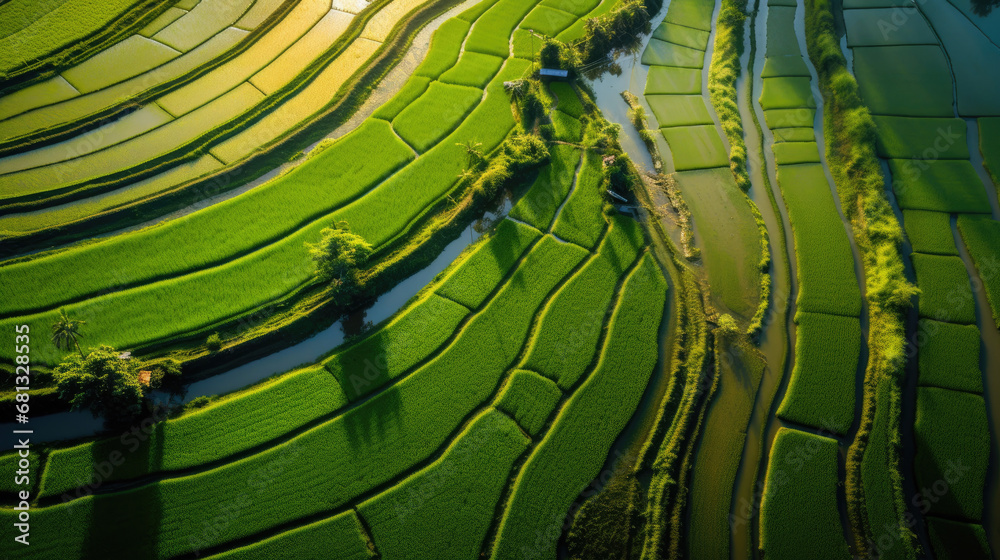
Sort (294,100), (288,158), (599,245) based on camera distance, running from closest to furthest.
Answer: (599,245), (288,158), (294,100)

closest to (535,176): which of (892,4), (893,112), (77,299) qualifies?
(77,299)

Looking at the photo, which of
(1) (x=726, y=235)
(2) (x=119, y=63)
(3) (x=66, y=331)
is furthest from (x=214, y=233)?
(1) (x=726, y=235)

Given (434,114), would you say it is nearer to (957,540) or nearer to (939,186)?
(939,186)

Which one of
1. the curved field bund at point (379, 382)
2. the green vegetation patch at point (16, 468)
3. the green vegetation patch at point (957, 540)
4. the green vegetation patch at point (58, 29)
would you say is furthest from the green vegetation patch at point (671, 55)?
the green vegetation patch at point (16, 468)

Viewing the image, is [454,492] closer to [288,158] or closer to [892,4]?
[288,158]

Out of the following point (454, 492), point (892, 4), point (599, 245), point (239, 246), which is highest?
point (892, 4)

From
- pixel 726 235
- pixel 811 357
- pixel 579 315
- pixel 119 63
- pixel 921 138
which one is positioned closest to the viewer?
pixel 811 357
